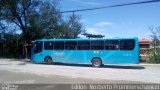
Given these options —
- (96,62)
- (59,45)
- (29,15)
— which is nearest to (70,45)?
(59,45)

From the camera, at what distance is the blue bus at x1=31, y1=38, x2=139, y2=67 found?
26.8 meters

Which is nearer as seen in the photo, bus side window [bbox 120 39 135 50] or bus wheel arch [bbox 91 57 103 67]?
bus side window [bbox 120 39 135 50]

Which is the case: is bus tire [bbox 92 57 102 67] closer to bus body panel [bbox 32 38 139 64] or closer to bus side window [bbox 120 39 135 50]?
bus body panel [bbox 32 38 139 64]

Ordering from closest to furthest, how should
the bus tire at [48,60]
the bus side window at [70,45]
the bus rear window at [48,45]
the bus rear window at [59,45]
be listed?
the bus side window at [70,45], the bus rear window at [59,45], the bus rear window at [48,45], the bus tire at [48,60]

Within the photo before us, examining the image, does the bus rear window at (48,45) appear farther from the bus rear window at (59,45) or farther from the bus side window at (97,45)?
the bus side window at (97,45)

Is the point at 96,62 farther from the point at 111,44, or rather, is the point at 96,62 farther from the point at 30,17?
the point at 30,17

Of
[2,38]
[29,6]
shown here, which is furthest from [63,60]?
[2,38]

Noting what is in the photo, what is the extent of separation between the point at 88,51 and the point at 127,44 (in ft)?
11.9

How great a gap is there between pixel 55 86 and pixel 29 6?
1098 inches

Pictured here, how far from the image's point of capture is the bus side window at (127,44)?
2655 cm

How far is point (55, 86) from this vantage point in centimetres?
1450

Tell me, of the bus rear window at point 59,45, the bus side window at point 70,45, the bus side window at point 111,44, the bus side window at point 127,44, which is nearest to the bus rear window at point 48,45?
the bus rear window at point 59,45

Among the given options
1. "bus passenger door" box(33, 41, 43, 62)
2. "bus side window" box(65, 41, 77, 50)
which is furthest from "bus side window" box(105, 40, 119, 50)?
"bus passenger door" box(33, 41, 43, 62)

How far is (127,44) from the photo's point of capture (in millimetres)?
26828
